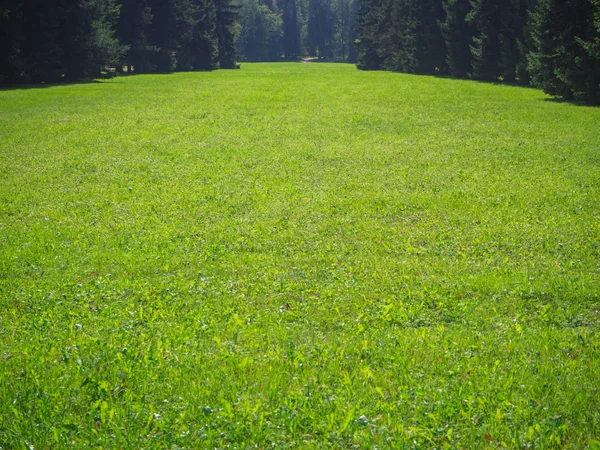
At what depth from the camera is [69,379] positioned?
18.7 feet

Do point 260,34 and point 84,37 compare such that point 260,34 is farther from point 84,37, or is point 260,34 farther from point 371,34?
point 84,37

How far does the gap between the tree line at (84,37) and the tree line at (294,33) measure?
80120mm

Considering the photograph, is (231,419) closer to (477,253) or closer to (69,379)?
(69,379)

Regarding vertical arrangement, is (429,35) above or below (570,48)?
above

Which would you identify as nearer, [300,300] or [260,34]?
[300,300]

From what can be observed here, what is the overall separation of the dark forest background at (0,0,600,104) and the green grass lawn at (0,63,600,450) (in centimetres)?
1863

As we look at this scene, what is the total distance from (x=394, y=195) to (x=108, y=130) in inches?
601

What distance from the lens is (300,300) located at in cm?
792

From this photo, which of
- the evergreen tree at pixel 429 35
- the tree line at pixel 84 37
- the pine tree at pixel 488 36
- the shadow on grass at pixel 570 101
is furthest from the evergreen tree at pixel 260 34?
the shadow on grass at pixel 570 101

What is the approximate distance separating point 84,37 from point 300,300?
172 ft

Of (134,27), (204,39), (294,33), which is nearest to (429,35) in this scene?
(134,27)

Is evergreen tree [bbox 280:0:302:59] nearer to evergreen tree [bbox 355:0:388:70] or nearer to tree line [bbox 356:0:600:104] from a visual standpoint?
tree line [bbox 356:0:600:104]

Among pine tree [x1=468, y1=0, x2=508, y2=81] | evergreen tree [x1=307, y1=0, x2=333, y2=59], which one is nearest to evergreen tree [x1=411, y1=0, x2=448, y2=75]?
pine tree [x1=468, y1=0, x2=508, y2=81]

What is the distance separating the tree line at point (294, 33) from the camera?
162375 mm
